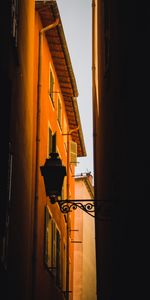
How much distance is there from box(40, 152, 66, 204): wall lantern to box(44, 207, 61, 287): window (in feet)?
25.2

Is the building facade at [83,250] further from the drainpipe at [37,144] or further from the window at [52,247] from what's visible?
the drainpipe at [37,144]

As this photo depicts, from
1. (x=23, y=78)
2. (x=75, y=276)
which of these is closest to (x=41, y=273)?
(x=23, y=78)

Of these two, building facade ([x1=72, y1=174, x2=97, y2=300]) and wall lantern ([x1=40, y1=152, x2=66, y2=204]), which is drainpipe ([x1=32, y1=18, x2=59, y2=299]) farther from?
building facade ([x1=72, y1=174, x2=97, y2=300])

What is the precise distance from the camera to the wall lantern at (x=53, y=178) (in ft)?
27.6

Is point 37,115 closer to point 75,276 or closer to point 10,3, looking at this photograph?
point 10,3

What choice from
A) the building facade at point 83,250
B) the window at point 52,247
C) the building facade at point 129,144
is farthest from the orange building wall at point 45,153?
the building facade at point 83,250

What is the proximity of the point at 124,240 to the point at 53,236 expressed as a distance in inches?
421

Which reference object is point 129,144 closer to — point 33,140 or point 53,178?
point 53,178

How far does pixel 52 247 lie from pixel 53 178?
9.49 m

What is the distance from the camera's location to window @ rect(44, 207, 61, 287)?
647 inches

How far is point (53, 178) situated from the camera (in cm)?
847

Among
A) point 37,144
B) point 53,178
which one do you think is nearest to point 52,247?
point 37,144

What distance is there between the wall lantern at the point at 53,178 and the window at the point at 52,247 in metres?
7.69

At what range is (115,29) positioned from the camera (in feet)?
29.2
